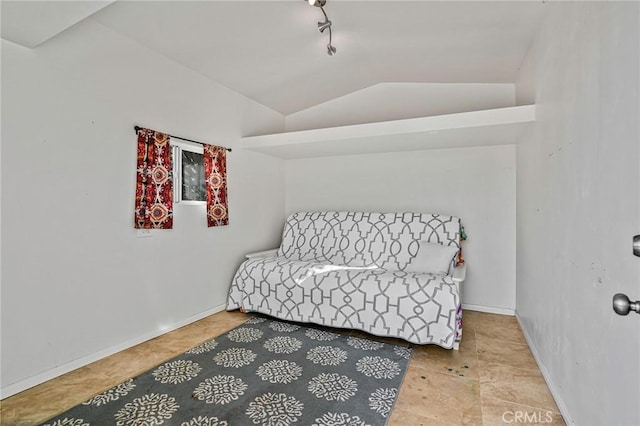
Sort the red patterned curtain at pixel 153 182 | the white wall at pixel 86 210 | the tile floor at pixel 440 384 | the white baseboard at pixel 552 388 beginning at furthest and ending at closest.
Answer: the red patterned curtain at pixel 153 182 → the white wall at pixel 86 210 → the tile floor at pixel 440 384 → the white baseboard at pixel 552 388

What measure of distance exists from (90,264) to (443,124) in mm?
2956

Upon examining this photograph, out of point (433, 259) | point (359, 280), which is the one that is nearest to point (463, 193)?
point (433, 259)

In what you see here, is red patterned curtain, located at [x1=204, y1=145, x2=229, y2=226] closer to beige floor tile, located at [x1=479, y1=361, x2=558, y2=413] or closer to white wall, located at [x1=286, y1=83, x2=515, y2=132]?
white wall, located at [x1=286, y1=83, x2=515, y2=132]

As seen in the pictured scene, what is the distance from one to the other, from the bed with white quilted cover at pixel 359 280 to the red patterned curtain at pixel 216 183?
59 cm

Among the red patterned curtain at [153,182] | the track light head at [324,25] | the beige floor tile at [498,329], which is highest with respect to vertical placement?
the track light head at [324,25]

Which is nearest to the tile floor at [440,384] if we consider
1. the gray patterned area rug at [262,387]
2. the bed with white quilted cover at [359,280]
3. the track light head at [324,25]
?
the gray patterned area rug at [262,387]

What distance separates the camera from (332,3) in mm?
2291

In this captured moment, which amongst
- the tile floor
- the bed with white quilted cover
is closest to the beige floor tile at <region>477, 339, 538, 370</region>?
the tile floor

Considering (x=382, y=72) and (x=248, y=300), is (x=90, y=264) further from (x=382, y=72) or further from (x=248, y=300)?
(x=382, y=72)

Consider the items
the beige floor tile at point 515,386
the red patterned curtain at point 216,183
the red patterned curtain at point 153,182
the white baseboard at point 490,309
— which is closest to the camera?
the beige floor tile at point 515,386

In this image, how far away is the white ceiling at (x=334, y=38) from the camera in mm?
2223

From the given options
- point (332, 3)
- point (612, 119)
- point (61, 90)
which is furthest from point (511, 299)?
point (61, 90)

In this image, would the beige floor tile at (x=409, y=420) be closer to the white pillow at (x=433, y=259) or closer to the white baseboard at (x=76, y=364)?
the white pillow at (x=433, y=259)

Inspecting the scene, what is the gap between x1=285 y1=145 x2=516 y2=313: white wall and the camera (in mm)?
3445
